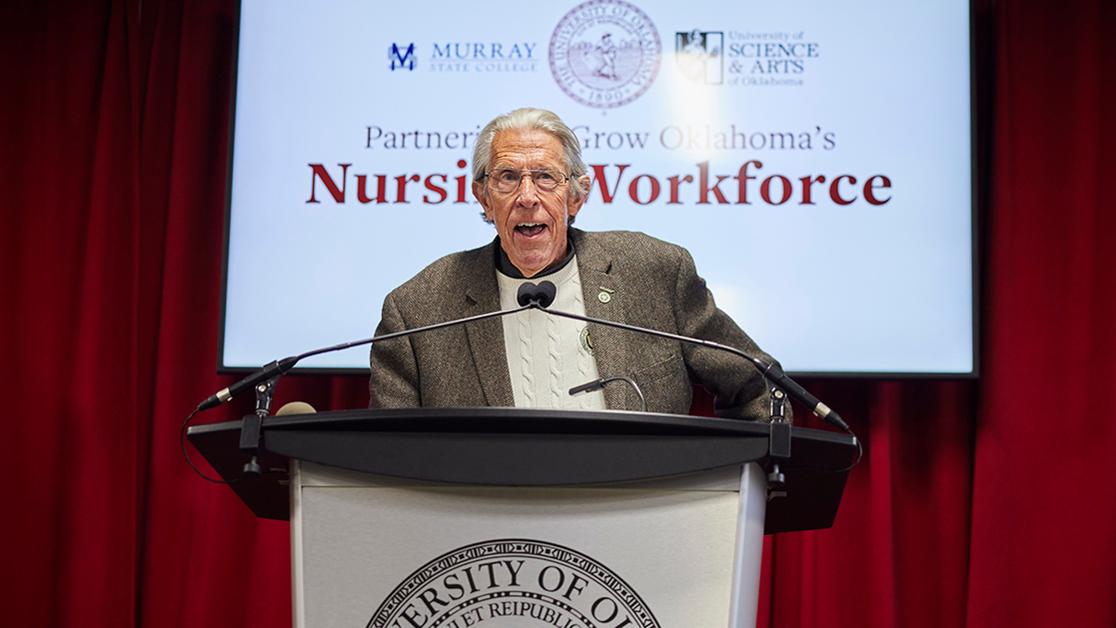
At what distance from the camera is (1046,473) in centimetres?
335

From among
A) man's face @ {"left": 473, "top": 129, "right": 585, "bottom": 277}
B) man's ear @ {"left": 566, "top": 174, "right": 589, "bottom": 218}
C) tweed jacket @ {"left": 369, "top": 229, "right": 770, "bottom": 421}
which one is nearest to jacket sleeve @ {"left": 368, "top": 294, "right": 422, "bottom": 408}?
tweed jacket @ {"left": 369, "top": 229, "right": 770, "bottom": 421}

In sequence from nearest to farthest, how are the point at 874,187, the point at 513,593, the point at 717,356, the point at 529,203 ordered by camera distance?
1. the point at 513,593
2. the point at 717,356
3. the point at 529,203
4. the point at 874,187

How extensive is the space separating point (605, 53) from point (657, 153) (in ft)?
→ 0.99

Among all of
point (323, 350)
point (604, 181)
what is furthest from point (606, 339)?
point (604, 181)

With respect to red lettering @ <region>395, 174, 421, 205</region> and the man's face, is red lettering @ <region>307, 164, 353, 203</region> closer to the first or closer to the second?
red lettering @ <region>395, 174, 421, 205</region>

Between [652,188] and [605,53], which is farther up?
[605,53]

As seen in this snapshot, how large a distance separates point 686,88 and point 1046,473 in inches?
52.6

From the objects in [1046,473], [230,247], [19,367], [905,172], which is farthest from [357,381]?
[1046,473]

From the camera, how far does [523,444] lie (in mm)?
1479

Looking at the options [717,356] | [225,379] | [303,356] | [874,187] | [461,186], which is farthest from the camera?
[225,379]

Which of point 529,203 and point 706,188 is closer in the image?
point 529,203

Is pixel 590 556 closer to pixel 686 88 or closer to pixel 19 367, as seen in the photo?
pixel 686 88

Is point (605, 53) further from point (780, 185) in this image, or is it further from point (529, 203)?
point (529, 203)

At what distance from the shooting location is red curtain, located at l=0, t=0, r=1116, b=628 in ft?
11.0
